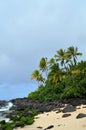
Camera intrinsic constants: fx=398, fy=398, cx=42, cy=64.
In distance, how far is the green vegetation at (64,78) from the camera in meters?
66.2

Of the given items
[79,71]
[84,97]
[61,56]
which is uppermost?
[61,56]

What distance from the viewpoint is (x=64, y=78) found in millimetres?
74125

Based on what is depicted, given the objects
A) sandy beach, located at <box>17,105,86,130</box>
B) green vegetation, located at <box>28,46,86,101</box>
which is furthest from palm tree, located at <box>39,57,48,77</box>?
sandy beach, located at <box>17,105,86,130</box>

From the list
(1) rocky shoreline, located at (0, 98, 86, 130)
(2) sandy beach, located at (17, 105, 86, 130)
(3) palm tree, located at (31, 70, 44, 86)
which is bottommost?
(2) sandy beach, located at (17, 105, 86, 130)

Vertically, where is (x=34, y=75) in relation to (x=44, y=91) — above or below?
above

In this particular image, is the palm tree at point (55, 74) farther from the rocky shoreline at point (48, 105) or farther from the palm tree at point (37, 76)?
the rocky shoreline at point (48, 105)

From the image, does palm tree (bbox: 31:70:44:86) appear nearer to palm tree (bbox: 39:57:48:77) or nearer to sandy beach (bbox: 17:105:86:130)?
palm tree (bbox: 39:57:48:77)

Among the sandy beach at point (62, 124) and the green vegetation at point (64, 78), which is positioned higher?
the green vegetation at point (64, 78)

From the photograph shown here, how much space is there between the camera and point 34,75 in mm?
84625

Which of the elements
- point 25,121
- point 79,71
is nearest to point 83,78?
point 79,71

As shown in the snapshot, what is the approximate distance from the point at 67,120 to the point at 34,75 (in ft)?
205

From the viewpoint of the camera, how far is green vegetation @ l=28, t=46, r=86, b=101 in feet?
217

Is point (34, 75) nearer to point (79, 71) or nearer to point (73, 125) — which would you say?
point (79, 71)

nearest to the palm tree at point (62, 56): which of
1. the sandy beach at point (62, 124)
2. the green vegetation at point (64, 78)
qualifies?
the green vegetation at point (64, 78)
